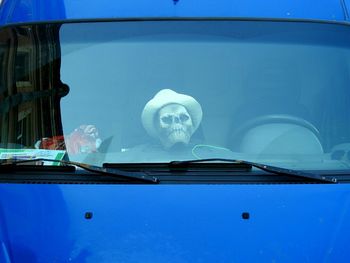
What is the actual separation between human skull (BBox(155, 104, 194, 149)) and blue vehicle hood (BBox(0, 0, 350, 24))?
1.65 ft

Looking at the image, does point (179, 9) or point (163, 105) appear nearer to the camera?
point (163, 105)

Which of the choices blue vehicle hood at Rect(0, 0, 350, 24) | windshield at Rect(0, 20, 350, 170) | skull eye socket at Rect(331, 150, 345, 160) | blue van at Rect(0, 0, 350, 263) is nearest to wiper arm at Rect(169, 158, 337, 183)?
blue van at Rect(0, 0, 350, 263)

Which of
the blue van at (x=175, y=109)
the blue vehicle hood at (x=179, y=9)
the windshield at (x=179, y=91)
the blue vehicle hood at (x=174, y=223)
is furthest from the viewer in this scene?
the blue vehicle hood at (x=179, y=9)

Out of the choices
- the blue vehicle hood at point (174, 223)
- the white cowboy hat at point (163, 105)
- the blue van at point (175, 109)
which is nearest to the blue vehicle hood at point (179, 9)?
the blue van at point (175, 109)

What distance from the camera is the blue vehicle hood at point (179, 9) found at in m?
3.03

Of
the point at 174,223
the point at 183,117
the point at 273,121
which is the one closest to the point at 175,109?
the point at 183,117

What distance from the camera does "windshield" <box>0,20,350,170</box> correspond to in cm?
285

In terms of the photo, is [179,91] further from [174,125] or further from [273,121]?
[273,121]

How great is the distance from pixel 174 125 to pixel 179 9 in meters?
0.61

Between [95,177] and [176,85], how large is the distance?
2.09ft

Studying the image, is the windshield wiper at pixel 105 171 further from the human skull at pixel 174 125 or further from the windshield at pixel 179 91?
the human skull at pixel 174 125

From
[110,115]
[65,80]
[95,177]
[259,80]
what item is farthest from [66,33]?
[259,80]

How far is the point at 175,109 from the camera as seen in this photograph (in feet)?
9.58

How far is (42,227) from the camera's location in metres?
2.38
